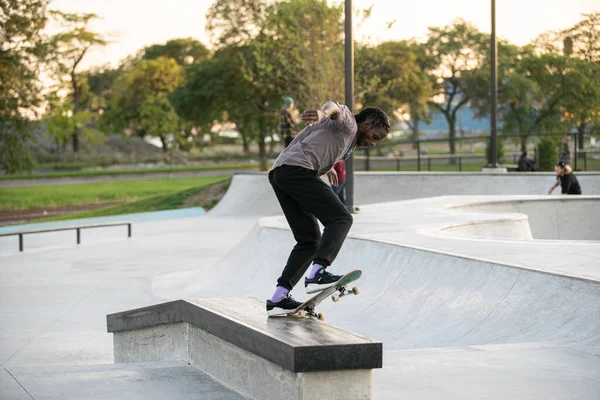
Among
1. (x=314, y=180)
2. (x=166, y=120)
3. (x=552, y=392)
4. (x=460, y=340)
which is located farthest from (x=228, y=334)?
(x=166, y=120)

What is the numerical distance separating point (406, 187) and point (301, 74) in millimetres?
10448

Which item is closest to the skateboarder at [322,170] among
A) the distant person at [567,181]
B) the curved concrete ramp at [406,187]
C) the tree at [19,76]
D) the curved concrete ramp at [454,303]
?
the curved concrete ramp at [454,303]

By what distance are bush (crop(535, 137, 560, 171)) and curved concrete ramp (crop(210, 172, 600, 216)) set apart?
6.93 metres

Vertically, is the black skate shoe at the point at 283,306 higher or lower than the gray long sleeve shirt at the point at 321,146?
lower

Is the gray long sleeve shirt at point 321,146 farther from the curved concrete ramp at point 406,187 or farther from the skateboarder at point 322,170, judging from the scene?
the curved concrete ramp at point 406,187

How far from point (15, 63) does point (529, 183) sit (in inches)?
925

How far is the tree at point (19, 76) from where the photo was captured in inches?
1410

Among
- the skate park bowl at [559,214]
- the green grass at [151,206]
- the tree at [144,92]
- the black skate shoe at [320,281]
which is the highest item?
the tree at [144,92]

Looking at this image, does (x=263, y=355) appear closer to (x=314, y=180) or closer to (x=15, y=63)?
(x=314, y=180)

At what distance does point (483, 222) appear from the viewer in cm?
1320

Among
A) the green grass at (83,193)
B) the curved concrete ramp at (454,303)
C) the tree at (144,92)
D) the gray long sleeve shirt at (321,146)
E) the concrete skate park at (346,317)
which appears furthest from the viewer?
the tree at (144,92)

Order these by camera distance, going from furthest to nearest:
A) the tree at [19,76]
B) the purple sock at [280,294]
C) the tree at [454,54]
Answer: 1. the tree at [454,54]
2. the tree at [19,76]
3. the purple sock at [280,294]

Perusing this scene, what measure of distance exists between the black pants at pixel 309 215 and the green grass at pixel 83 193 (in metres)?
28.6

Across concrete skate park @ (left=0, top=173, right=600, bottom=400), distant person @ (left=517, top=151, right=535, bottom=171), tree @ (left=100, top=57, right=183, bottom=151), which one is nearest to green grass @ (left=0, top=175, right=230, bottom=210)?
distant person @ (left=517, top=151, right=535, bottom=171)
